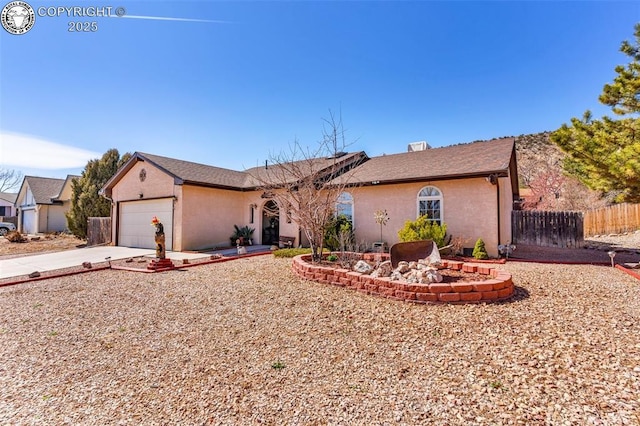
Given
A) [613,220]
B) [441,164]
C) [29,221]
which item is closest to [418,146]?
[441,164]

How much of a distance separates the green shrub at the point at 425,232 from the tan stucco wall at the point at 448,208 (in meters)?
0.82

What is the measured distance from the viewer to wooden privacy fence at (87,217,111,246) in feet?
58.3

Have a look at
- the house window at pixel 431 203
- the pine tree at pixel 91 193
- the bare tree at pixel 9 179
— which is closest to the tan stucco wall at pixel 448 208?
the house window at pixel 431 203

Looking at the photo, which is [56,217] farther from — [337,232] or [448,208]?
[448,208]

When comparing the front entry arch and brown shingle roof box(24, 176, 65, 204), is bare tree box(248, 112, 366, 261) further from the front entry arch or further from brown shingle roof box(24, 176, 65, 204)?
brown shingle roof box(24, 176, 65, 204)

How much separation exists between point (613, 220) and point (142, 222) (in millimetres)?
28595

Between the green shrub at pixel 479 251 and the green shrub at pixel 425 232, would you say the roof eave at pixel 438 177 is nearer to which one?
the green shrub at pixel 425 232

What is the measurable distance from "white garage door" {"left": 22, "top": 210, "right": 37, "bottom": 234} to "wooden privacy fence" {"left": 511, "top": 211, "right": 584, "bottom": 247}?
40550 millimetres

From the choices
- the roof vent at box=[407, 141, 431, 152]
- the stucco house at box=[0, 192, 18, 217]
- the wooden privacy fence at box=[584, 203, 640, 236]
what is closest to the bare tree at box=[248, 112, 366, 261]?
the roof vent at box=[407, 141, 431, 152]

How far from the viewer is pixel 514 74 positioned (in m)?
13.2

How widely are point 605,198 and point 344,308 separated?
97.9 ft

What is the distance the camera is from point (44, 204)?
Answer: 28.4m

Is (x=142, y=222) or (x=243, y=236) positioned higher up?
(x=142, y=222)

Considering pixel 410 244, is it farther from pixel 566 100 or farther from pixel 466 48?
pixel 566 100
